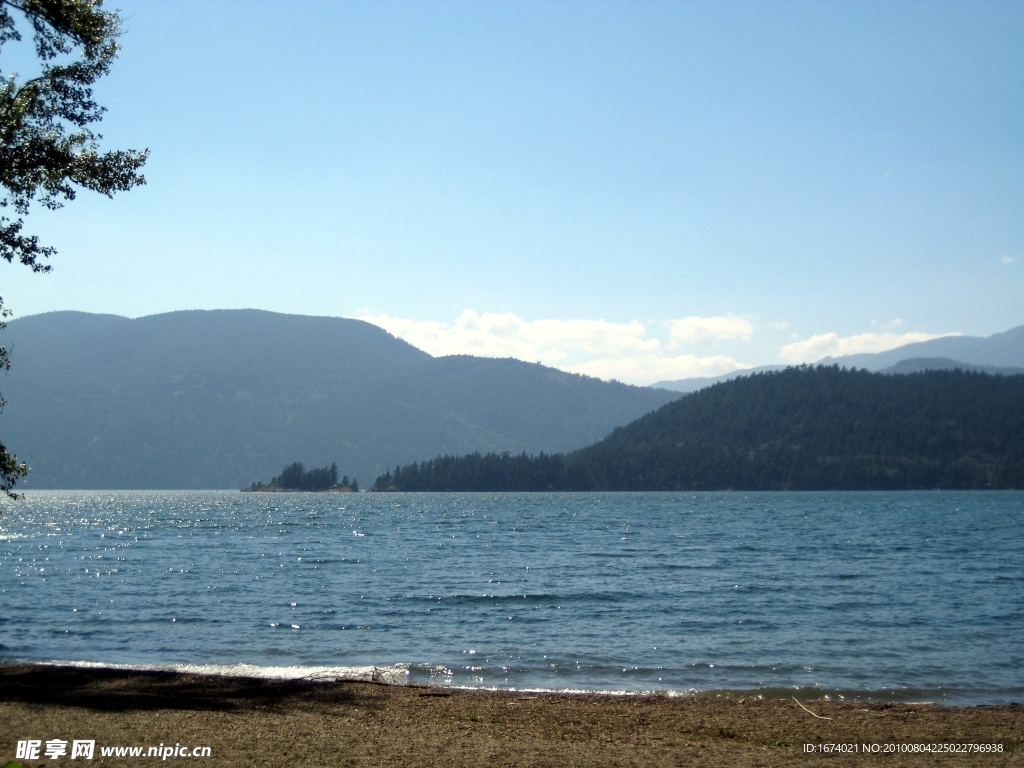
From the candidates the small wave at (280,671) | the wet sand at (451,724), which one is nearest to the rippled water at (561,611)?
the small wave at (280,671)

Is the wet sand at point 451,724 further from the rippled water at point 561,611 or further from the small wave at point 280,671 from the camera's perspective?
the rippled water at point 561,611

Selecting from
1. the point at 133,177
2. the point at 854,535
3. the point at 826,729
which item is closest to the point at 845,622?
the point at 826,729

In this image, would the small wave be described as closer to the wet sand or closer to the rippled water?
the rippled water

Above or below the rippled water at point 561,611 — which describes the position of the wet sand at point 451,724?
above

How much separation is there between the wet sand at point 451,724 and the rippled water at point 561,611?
324 centimetres

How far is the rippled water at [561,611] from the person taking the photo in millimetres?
21453

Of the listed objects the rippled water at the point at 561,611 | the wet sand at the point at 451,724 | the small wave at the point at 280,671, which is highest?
the wet sand at the point at 451,724

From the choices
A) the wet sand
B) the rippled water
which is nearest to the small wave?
the rippled water

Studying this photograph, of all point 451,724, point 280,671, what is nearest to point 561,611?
point 280,671

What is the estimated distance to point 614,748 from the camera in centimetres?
1262

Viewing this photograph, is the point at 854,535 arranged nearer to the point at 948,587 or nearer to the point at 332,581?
the point at 948,587

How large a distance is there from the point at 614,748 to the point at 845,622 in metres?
18.5

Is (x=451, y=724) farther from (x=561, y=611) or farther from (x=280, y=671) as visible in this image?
(x=561, y=611)

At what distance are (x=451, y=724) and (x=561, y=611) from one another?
1717 centimetres
